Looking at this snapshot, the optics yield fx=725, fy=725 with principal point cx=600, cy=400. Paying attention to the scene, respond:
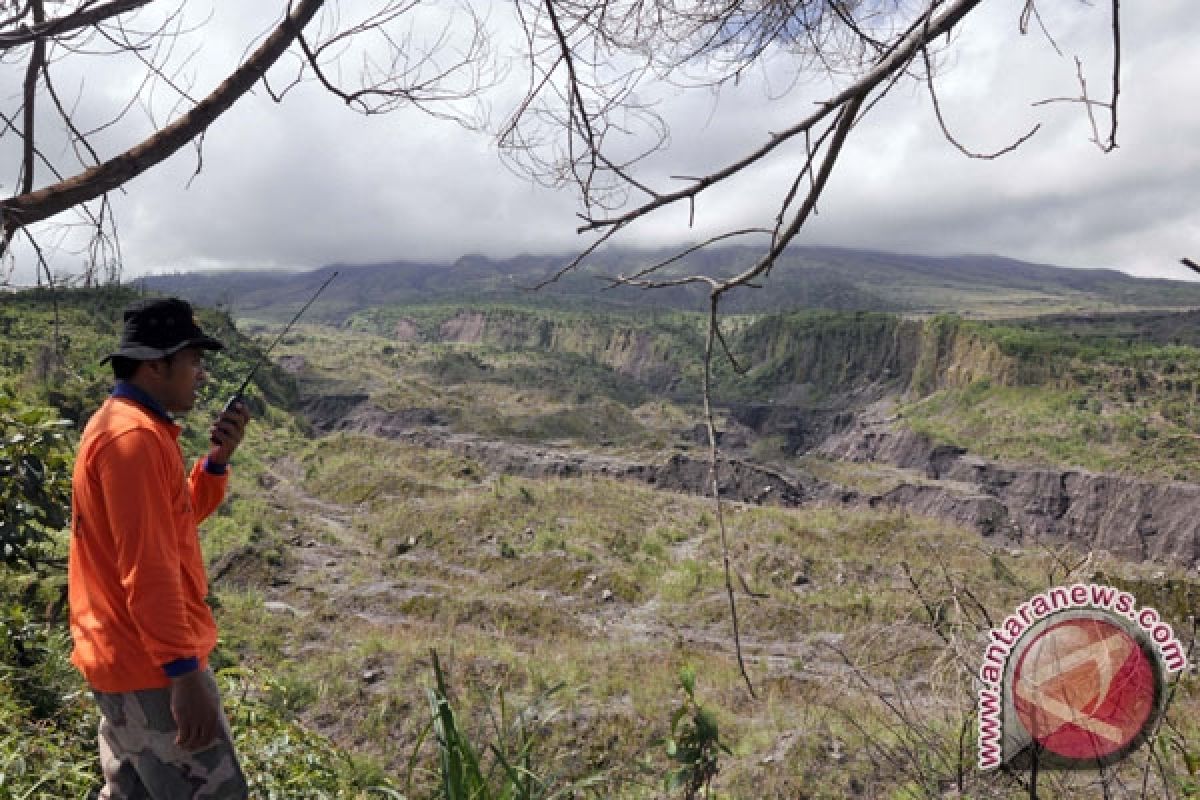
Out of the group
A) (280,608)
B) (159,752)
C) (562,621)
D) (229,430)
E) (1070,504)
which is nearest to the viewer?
(159,752)

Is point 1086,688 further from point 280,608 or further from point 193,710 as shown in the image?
point 280,608

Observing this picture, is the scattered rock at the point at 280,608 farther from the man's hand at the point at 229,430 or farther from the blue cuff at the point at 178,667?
the blue cuff at the point at 178,667

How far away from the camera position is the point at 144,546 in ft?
5.94

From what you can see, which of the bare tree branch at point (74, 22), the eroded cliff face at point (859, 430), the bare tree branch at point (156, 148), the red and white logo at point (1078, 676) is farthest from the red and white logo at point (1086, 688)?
the bare tree branch at point (74, 22)

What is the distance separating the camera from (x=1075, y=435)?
118 feet

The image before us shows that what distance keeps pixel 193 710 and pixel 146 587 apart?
347mm

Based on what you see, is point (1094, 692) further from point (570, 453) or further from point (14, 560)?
point (570, 453)

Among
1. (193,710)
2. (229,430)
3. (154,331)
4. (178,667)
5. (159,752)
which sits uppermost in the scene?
(154,331)

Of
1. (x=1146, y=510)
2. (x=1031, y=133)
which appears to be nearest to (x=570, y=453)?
(x=1146, y=510)

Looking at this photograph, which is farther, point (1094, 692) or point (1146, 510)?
point (1146, 510)

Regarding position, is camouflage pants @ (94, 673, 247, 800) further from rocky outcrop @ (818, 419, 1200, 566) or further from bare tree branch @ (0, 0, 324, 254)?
rocky outcrop @ (818, 419, 1200, 566)

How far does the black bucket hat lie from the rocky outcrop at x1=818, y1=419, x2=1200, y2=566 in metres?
27.1

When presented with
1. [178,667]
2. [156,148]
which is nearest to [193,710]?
[178,667]

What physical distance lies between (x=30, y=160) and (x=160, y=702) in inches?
67.4
